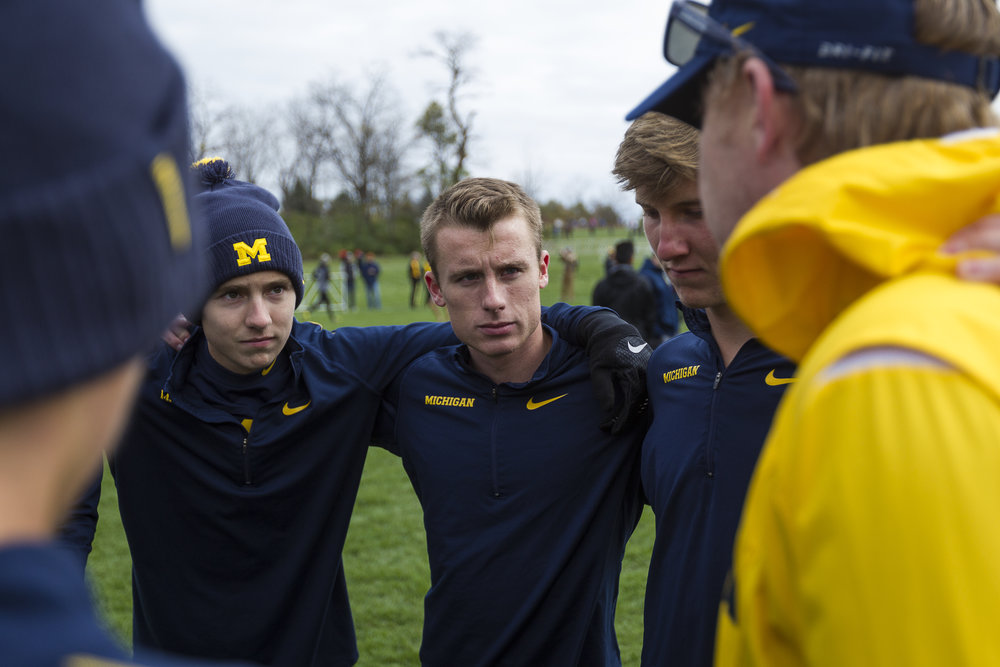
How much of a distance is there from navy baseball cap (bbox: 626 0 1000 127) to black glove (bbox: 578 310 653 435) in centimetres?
145

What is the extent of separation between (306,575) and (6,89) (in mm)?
2609

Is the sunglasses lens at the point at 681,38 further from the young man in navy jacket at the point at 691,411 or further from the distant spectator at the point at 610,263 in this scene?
the distant spectator at the point at 610,263

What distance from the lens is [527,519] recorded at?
8.90ft

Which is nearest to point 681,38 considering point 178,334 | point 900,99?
point 900,99

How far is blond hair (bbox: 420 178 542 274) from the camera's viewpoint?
2.99 metres

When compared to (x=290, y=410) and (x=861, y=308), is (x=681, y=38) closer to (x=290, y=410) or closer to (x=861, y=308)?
(x=861, y=308)

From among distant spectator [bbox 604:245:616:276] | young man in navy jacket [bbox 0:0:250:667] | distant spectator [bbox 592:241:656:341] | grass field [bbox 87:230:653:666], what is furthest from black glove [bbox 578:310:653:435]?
distant spectator [bbox 604:245:616:276]

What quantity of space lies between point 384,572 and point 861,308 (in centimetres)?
550

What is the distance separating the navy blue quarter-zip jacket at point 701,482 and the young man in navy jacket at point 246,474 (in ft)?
1.80

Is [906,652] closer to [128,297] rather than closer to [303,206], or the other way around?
[128,297]

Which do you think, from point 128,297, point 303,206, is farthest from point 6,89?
point 303,206

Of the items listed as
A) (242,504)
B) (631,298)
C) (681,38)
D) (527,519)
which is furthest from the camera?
(631,298)

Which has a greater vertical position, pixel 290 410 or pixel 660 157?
pixel 660 157

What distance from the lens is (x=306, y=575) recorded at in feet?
9.82
